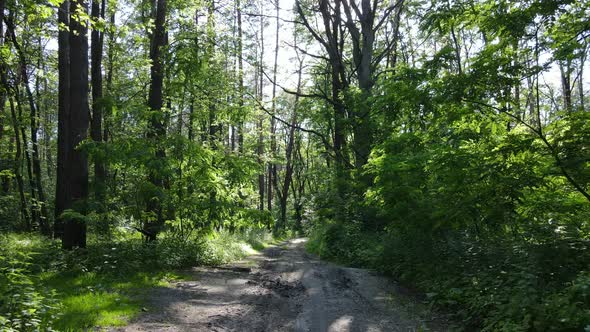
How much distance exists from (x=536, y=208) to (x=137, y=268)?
8.48m

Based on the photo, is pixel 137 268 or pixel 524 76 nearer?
pixel 524 76

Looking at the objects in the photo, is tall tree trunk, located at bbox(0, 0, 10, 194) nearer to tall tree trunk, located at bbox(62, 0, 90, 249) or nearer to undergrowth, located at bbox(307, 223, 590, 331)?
tall tree trunk, located at bbox(62, 0, 90, 249)

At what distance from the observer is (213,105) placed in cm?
1662

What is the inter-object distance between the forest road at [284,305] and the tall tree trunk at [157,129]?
7.22 feet

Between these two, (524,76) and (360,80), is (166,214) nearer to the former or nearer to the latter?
(524,76)

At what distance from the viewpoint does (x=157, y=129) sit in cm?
1145

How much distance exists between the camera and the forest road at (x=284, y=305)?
5973mm

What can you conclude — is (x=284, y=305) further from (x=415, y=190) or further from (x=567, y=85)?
(x=567, y=85)

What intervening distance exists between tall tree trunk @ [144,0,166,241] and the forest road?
7.22 feet

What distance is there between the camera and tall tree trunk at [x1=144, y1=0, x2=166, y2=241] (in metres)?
10.9

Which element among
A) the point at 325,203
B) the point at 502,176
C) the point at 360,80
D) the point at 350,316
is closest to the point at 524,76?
the point at 502,176

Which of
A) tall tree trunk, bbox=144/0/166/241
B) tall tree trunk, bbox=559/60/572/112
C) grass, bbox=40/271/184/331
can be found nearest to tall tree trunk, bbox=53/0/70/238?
tall tree trunk, bbox=144/0/166/241

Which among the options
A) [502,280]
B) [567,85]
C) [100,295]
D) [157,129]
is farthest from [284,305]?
[567,85]

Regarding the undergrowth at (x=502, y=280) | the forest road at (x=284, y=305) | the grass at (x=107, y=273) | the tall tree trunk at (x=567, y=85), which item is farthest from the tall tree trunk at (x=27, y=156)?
the tall tree trunk at (x=567, y=85)
